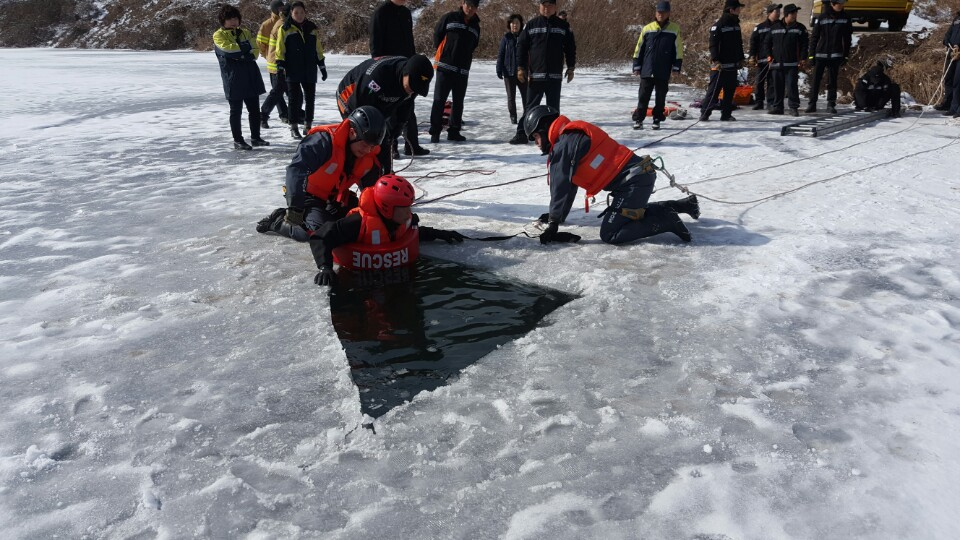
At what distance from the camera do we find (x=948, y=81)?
10.7 m

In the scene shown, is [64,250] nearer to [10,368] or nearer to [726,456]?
[10,368]

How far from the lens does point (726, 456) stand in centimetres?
255

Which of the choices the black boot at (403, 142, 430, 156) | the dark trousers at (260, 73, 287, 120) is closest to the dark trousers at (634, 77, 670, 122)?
the black boot at (403, 142, 430, 156)

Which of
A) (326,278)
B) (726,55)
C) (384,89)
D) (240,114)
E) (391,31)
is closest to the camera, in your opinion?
(326,278)

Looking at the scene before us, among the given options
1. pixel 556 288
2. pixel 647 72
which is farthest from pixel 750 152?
pixel 556 288

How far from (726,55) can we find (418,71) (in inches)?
241

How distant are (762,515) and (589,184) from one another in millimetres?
2996

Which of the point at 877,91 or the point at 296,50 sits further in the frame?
the point at 877,91

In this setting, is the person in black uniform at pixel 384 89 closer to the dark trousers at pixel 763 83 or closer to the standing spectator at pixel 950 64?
the dark trousers at pixel 763 83

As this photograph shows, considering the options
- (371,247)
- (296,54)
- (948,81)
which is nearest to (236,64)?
(296,54)

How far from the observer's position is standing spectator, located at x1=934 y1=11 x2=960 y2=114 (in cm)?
1009

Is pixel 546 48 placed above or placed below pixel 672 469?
above

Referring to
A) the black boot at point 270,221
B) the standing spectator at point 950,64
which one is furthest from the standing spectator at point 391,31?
the standing spectator at point 950,64

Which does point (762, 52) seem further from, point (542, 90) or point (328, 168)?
point (328, 168)
